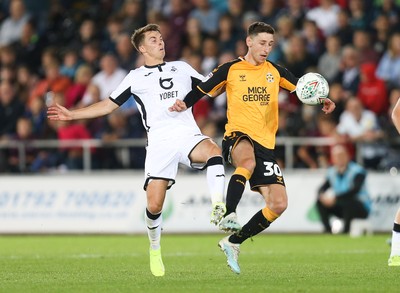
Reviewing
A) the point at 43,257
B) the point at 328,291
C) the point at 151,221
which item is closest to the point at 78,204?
the point at 43,257

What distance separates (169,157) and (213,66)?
30.9ft

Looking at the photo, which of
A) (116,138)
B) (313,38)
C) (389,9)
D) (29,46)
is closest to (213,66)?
(313,38)

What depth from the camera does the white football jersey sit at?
36.4 feet

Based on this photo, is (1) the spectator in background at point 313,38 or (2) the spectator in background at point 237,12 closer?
(1) the spectator in background at point 313,38

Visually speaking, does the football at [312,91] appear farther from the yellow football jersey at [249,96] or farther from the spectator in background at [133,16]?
the spectator in background at [133,16]

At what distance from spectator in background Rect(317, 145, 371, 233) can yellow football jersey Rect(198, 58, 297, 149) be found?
717cm

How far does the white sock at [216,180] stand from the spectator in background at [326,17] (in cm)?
1014

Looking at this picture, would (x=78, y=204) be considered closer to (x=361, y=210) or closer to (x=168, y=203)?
(x=168, y=203)

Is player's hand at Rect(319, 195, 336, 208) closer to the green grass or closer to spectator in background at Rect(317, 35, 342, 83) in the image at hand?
the green grass

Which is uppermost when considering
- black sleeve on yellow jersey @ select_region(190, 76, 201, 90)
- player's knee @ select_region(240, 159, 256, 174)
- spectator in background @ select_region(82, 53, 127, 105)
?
black sleeve on yellow jersey @ select_region(190, 76, 201, 90)

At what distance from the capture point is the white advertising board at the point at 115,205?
→ 746 inches

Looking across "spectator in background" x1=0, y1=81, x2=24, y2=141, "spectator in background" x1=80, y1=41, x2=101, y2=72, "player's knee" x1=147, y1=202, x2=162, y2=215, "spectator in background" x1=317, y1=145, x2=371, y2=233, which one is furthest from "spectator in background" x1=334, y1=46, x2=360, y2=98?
"player's knee" x1=147, y1=202, x2=162, y2=215

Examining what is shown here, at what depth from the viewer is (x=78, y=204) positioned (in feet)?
63.7

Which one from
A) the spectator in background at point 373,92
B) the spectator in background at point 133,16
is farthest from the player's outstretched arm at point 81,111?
the spectator in background at point 133,16
